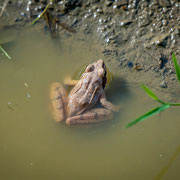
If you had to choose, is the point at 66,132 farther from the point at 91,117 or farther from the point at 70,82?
the point at 70,82

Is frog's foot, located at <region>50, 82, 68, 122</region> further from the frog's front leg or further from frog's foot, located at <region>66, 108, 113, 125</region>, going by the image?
the frog's front leg

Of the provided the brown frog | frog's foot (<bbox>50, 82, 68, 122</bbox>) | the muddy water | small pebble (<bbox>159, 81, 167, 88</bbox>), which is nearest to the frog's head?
the brown frog

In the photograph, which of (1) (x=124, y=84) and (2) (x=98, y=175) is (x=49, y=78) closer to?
(1) (x=124, y=84)

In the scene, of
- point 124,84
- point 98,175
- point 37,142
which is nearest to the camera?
point 98,175

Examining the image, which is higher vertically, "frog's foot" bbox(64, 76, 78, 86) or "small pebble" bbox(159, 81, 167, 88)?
"frog's foot" bbox(64, 76, 78, 86)

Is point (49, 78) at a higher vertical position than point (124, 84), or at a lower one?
higher

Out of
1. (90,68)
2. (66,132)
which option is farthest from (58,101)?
(90,68)

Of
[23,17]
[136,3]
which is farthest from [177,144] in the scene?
[23,17]
